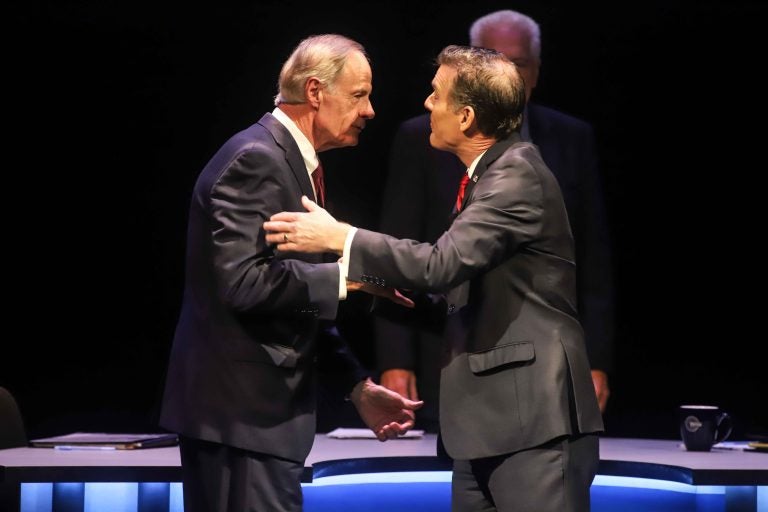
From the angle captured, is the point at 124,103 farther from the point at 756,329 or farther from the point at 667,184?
the point at 756,329

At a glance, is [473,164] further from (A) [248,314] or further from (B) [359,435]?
(B) [359,435]

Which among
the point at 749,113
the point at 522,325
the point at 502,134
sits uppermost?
the point at 749,113

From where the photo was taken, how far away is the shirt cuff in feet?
7.16

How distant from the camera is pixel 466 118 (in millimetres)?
2318

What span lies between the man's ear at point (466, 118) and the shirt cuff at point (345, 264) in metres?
0.33

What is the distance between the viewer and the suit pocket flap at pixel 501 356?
7.04ft

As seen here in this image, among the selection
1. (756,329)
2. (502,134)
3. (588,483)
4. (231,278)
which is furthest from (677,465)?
(756,329)

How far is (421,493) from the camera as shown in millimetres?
2973

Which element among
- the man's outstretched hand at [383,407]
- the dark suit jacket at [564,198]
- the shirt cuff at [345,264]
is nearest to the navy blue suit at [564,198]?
the dark suit jacket at [564,198]

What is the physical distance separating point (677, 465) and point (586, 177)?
1.14 m

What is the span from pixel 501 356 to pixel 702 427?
3.74 ft

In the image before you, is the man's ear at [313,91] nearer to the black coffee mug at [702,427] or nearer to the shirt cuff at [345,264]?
the shirt cuff at [345,264]

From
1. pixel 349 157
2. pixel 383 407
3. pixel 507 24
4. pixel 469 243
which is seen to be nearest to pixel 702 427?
pixel 383 407

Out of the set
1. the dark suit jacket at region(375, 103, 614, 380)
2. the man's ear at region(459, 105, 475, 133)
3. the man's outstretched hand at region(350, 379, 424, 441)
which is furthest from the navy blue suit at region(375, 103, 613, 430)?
the man's ear at region(459, 105, 475, 133)
